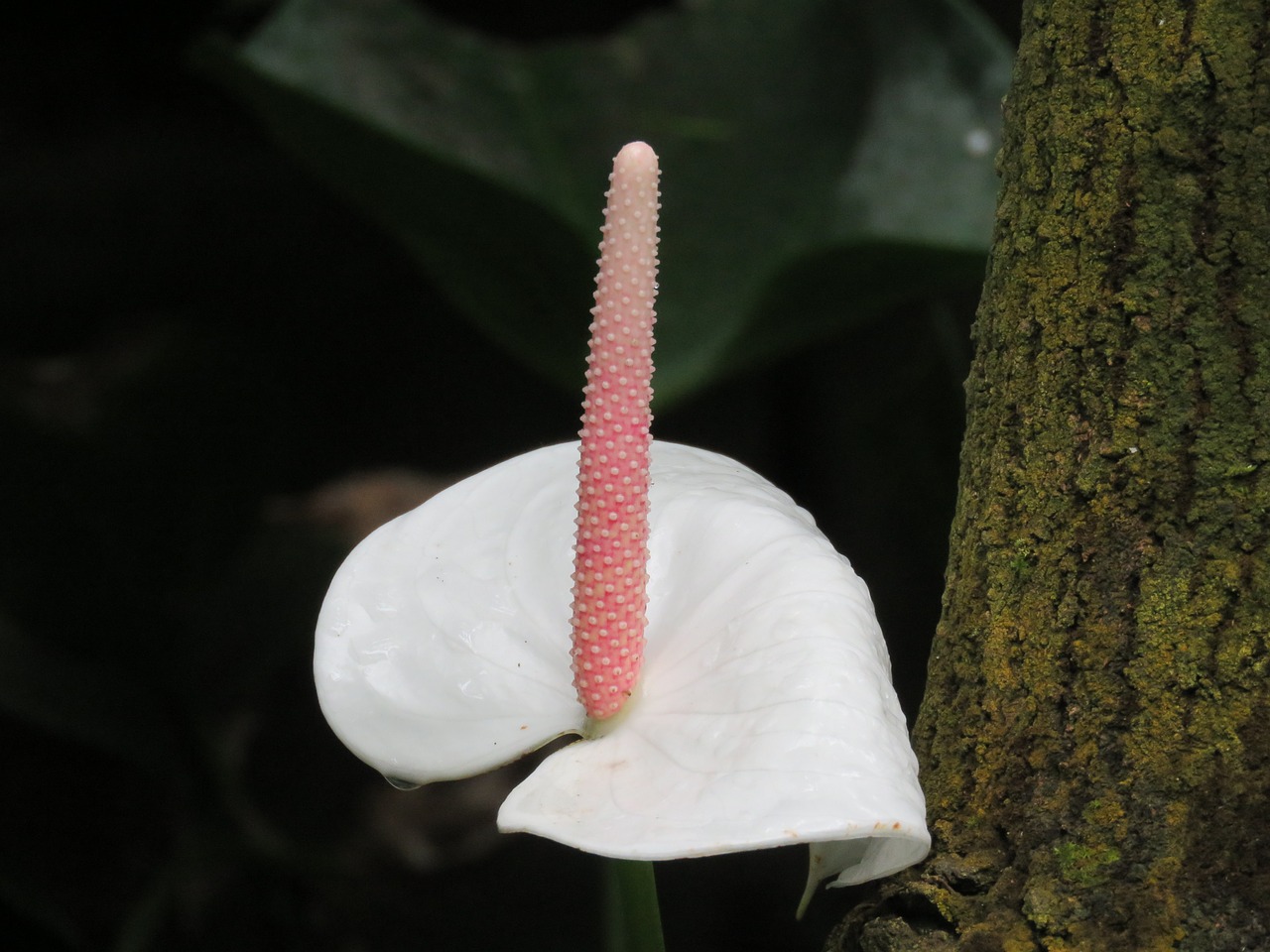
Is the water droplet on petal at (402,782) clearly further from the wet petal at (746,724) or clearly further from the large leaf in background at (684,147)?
the large leaf in background at (684,147)

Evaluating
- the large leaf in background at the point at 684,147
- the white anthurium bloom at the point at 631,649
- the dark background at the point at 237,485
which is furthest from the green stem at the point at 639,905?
the dark background at the point at 237,485

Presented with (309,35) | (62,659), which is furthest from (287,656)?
(309,35)

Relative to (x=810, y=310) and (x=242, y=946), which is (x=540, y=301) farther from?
(x=242, y=946)

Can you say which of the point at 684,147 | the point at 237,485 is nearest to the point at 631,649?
the point at 684,147

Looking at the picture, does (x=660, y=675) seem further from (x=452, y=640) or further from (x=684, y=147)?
(x=684, y=147)

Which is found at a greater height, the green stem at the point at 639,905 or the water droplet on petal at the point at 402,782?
the water droplet on petal at the point at 402,782

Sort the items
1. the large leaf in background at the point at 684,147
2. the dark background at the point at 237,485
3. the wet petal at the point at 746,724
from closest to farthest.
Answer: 1. the wet petal at the point at 746,724
2. the large leaf in background at the point at 684,147
3. the dark background at the point at 237,485

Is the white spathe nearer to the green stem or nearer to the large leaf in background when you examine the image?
the green stem
